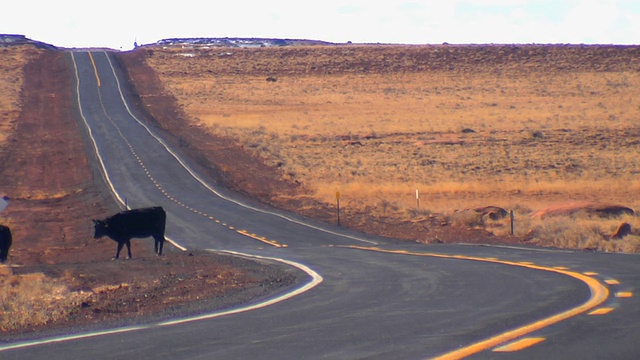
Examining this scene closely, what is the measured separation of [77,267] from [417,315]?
8.72 metres

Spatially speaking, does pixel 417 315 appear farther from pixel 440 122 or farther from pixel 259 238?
pixel 440 122

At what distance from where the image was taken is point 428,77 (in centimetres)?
8369

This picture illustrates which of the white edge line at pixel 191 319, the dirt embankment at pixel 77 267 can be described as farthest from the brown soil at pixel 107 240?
the white edge line at pixel 191 319

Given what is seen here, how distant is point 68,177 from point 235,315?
91.4ft

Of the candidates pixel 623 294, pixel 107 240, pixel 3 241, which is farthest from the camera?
pixel 107 240

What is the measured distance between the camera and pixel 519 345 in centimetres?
702

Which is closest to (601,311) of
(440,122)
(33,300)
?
(33,300)

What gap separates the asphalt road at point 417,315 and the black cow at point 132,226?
205cm

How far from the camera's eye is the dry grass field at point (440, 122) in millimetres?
31766

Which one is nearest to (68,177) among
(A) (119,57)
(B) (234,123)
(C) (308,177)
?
(C) (308,177)

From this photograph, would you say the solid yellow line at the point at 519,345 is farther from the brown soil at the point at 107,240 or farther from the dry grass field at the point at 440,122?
the dry grass field at the point at 440,122

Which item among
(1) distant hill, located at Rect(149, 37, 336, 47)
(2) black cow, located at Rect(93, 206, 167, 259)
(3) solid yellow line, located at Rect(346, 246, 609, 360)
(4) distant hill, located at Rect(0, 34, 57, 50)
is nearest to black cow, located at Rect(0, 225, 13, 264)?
(2) black cow, located at Rect(93, 206, 167, 259)

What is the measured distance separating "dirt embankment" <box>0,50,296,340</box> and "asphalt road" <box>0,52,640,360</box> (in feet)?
3.76

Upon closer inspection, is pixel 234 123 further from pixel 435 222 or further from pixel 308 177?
pixel 435 222
